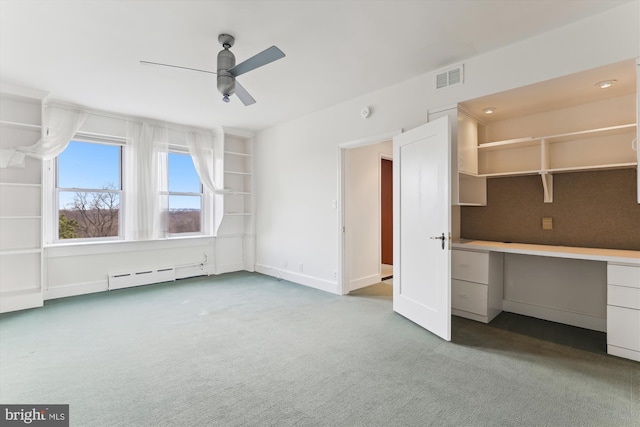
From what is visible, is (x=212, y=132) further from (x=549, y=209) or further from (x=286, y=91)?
(x=549, y=209)

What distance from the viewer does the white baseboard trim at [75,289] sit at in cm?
425

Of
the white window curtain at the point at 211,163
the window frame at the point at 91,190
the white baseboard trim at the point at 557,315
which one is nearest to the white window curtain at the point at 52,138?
the window frame at the point at 91,190

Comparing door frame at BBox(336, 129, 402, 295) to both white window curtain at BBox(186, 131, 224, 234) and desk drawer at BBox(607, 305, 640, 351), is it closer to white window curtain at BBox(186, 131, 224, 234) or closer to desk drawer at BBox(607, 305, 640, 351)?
white window curtain at BBox(186, 131, 224, 234)

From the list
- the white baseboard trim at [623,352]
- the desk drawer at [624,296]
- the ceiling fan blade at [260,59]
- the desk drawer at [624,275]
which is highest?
the ceiling fan blade at [260,59]

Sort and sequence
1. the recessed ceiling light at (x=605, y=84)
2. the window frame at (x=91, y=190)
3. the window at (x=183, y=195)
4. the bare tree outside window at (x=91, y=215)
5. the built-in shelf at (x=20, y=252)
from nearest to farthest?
the recessed ceiling light at (x=605, y=84)
the built-in shelf at (x=20, y=252)
the window frame at (x=91, y=190)
the bare tree outside window at (x=91, y=215)
the window at (x=183, y=195)

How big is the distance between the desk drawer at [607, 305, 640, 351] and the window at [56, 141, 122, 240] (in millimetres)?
6213

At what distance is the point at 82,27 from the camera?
2.56m

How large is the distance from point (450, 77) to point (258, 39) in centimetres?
201


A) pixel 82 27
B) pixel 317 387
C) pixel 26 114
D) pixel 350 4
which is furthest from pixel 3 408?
pixel 26 114

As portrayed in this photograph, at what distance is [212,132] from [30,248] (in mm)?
3227

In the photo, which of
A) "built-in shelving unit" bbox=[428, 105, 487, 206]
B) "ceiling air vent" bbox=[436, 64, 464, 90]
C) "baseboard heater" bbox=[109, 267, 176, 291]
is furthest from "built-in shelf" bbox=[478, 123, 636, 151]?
"baseboard heater" bbox=[109, 267, 176, 291]

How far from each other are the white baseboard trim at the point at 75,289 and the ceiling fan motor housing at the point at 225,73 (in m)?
3.79

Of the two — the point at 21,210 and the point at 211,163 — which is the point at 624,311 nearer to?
the point at 211,163

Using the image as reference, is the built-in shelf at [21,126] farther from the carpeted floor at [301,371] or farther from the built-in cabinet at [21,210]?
the carpeted floor at [301,371]
